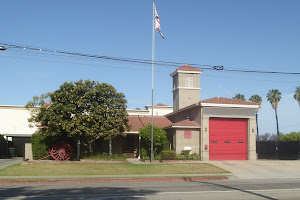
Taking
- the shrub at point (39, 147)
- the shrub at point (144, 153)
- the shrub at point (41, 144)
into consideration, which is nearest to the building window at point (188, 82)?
the shrub at point (144, 153)

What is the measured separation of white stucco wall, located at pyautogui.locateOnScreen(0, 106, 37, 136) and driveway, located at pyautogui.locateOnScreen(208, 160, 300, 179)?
31.0 m

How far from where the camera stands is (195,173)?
76.9 feet

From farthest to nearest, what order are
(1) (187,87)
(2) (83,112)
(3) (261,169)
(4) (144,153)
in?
(1) (187,87), (4) (144,153), (2) (83,112), (3) (261,169)

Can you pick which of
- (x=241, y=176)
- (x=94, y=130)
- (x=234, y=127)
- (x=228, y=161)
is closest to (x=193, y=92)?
(x=234, y=127)

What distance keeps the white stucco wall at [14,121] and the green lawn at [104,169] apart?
80.2ft

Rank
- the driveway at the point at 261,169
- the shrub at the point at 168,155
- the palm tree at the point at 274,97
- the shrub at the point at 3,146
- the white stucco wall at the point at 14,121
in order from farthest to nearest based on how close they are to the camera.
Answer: the palm tree at the point at 274,97, the white stucco wall at the point at 14,121, the shrub at the point at 3,146, the shrub at the point at 168,155, the driveway at the point at 261,169

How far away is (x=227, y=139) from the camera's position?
31078 millimetres

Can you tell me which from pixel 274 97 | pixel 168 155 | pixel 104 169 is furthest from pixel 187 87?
pixel 274 97

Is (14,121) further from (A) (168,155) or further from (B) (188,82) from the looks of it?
(A) (168,155)

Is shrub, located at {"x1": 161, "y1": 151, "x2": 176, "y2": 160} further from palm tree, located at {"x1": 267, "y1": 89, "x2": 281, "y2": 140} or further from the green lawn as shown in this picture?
palm tree, located at {"x1": 267, "y1": 89, "x2": 281, "y2": 140}

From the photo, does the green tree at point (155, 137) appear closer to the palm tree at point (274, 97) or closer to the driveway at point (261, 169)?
the driveway at point (261, 169)

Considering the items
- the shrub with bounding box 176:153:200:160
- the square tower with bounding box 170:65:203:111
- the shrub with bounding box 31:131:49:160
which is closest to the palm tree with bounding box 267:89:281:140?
the square tower with bounding box 170:65:203:111

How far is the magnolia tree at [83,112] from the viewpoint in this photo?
89.9ft

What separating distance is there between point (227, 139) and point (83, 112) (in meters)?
13.0
